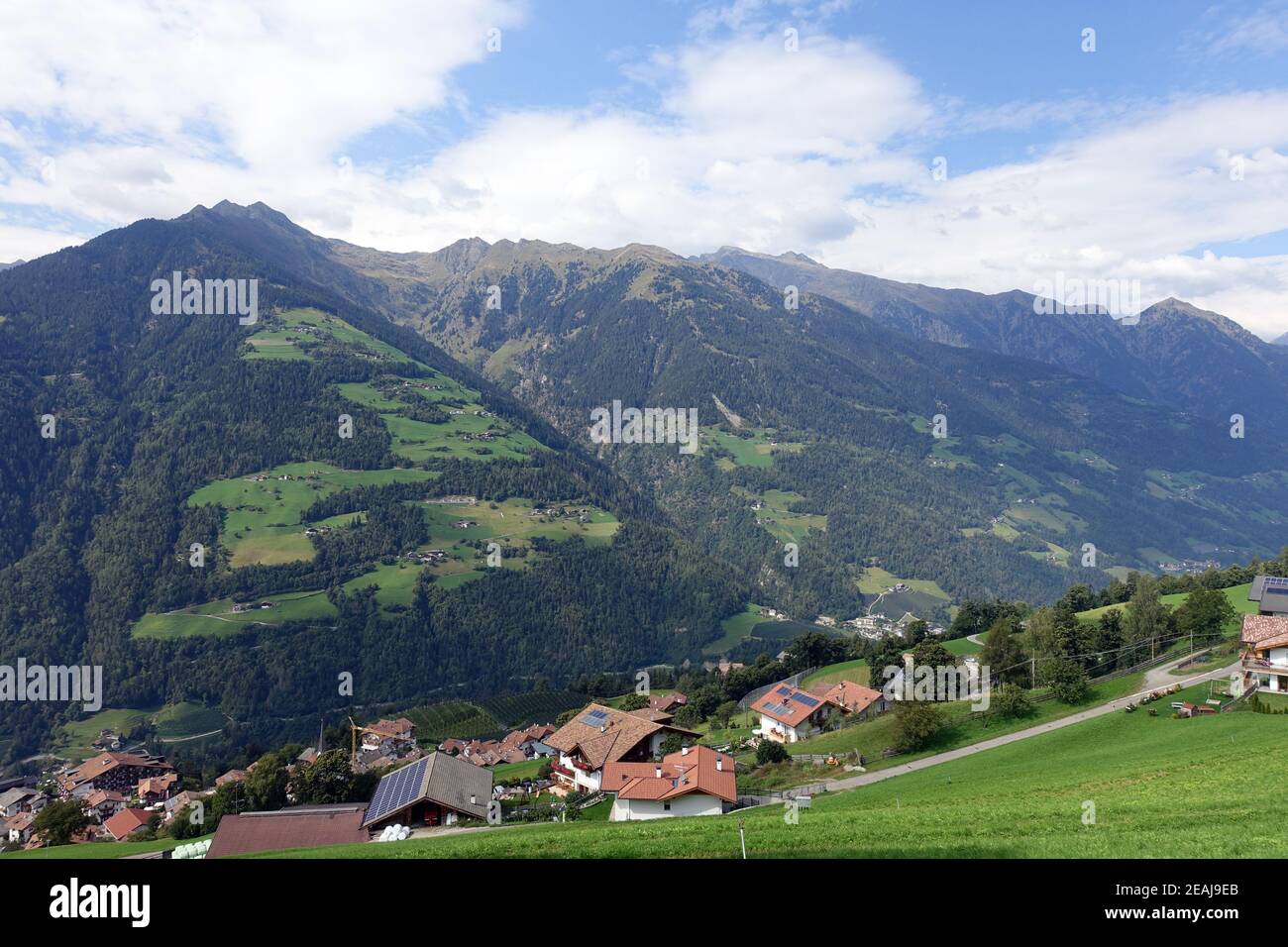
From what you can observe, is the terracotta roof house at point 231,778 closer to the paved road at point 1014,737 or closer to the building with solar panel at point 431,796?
the building with solar panel at point 431,796

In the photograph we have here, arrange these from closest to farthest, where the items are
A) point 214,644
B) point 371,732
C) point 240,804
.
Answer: point 240,804
point 371,732
point 214,644

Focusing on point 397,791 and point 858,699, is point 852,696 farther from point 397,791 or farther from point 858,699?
point 397,791

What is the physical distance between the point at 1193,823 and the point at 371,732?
342ft

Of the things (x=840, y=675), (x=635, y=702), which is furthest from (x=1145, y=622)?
(x=635, y=702)

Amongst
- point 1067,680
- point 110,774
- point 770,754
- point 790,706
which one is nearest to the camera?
point 1067,680

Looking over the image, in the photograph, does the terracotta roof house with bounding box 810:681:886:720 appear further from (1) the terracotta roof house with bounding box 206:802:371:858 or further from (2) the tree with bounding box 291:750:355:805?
(1) the terracotta roof house with bounding box 206:802:371:858

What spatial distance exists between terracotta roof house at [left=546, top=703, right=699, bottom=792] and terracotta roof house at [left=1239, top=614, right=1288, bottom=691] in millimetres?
A: 40963

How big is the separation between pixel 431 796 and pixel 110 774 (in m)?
86.5

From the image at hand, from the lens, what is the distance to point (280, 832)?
36188mm

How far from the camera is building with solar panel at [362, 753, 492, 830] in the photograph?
38.5m

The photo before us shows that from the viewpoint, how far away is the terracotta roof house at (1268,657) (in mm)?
41375
